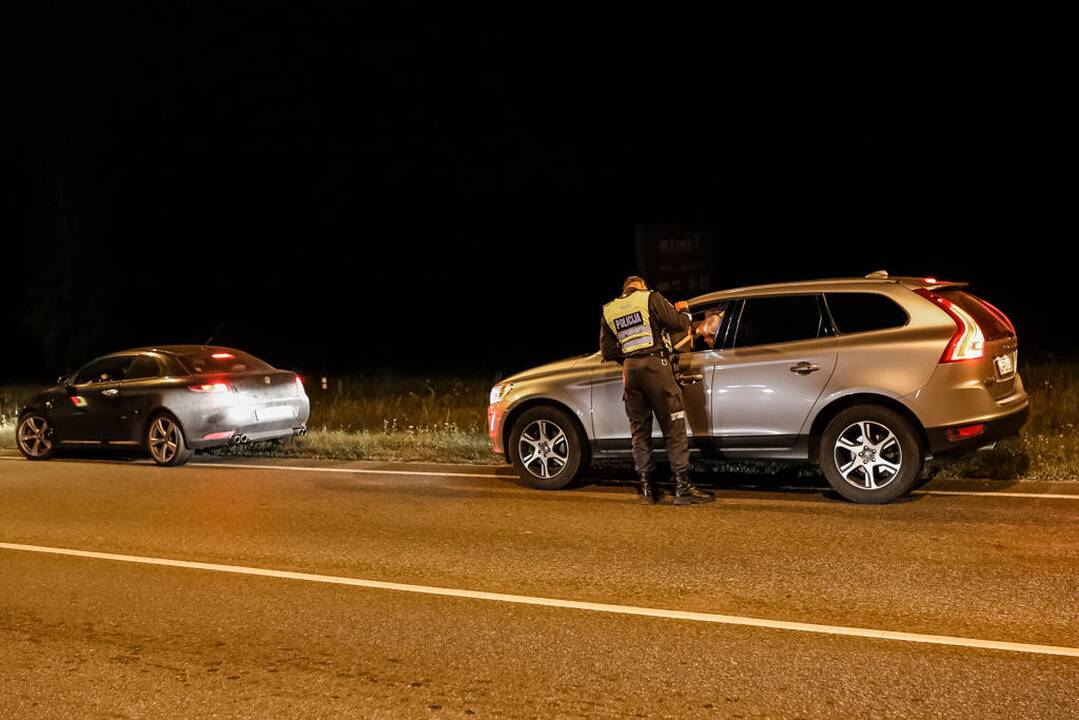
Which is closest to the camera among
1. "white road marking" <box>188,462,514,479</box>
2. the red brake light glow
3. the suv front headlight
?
the red brake light glow

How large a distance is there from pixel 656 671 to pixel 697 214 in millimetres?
43877

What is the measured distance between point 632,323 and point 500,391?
1894 mm

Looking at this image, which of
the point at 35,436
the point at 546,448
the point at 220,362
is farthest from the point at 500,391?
the point at 35,436

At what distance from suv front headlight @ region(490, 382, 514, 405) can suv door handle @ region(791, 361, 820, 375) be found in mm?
2651

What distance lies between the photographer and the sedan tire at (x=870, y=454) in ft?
29.7

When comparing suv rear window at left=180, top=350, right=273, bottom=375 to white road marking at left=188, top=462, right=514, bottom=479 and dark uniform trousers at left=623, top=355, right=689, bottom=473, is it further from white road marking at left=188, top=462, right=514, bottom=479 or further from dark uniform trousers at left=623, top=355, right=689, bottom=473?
dark uniform trousers at left=623, top=355, right=689, bottom=473

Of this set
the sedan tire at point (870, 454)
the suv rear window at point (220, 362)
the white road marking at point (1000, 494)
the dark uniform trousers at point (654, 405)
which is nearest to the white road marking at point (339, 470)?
Answer: the suv rear window at point (220, 362)

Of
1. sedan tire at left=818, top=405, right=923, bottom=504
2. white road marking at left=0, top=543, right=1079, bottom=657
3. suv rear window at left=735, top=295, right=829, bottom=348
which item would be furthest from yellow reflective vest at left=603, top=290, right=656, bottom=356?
white road marking at left=0, top=543, right=1079, bottom=657

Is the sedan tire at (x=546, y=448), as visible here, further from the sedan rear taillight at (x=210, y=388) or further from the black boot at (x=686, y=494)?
the sedan rear taillight at (x=210, y=388)

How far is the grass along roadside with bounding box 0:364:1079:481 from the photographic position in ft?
34.6

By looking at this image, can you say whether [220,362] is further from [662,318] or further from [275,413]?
[662,318]

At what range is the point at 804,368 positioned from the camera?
9.38m

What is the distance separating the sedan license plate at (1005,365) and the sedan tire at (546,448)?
3.46 metres

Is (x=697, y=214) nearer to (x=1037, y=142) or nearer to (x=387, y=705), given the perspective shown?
(x=1037, y=142)
